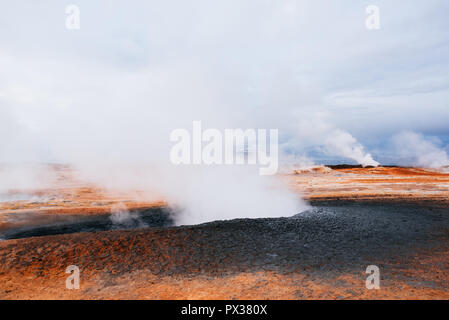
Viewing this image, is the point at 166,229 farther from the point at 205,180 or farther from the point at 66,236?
the point at 205,180

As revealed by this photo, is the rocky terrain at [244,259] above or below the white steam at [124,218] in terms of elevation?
above

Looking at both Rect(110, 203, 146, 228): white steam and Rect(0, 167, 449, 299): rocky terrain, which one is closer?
Rect(0, 167, 449, 299): rocky terrain

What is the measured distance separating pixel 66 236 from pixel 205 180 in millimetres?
10865

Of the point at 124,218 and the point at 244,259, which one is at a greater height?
the point at 244,259

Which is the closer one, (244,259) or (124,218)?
(244,259)

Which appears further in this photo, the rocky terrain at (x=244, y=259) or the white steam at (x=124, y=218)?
the white steam at (x=124, y=218)

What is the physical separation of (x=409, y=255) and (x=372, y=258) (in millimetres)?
1019

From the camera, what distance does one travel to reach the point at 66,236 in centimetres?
886

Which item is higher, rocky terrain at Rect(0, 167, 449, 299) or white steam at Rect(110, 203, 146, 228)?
rocky terrain at Rect(0, 167, 449, 299)

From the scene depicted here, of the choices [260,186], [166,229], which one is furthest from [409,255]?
[260,186]

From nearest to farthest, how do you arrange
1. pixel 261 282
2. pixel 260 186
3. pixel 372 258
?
pixel 261 282
pixel 372 258
pixel 260 186
